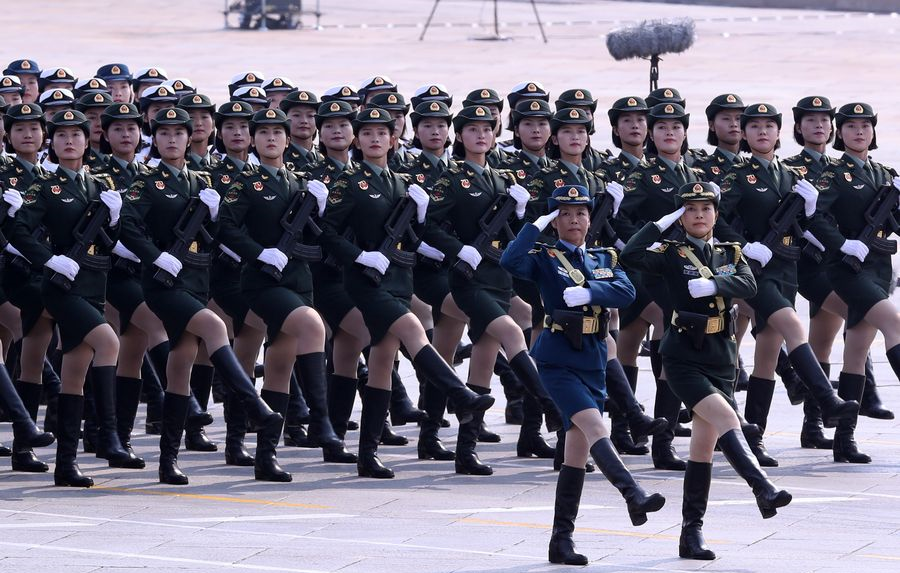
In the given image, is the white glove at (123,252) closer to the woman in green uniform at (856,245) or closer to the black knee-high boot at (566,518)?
the black knee-high boot at (566,518)

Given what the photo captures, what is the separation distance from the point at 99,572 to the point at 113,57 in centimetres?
2675

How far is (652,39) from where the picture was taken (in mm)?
17234

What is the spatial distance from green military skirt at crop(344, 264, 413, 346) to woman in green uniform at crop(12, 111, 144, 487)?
50.9 inches

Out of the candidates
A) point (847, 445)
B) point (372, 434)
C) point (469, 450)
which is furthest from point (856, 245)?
point (372, 434)

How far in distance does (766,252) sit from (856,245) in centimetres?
61

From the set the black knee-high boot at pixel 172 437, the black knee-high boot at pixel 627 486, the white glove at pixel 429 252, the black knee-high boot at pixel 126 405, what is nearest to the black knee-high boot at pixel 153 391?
the black knee-high boot at pixel 126 405

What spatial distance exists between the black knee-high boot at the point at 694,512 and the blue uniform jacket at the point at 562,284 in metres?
0.63

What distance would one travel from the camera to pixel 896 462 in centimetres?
1198

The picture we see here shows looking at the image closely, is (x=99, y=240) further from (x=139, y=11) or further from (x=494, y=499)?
(x=139, y=11)

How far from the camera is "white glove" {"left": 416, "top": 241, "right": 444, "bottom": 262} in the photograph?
481 inches

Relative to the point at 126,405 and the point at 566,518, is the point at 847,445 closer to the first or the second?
the point at 566,518

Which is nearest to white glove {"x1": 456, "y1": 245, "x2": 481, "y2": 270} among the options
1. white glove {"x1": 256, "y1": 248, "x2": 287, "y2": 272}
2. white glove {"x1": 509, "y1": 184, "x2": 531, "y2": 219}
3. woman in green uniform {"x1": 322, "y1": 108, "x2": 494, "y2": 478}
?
woman in green uniform {"x1": 322, "y1": 108, "x2": 494, "y2": 478}

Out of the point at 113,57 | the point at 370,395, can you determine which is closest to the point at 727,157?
the point at 370,395

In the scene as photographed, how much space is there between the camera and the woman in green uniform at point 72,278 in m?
11.3
